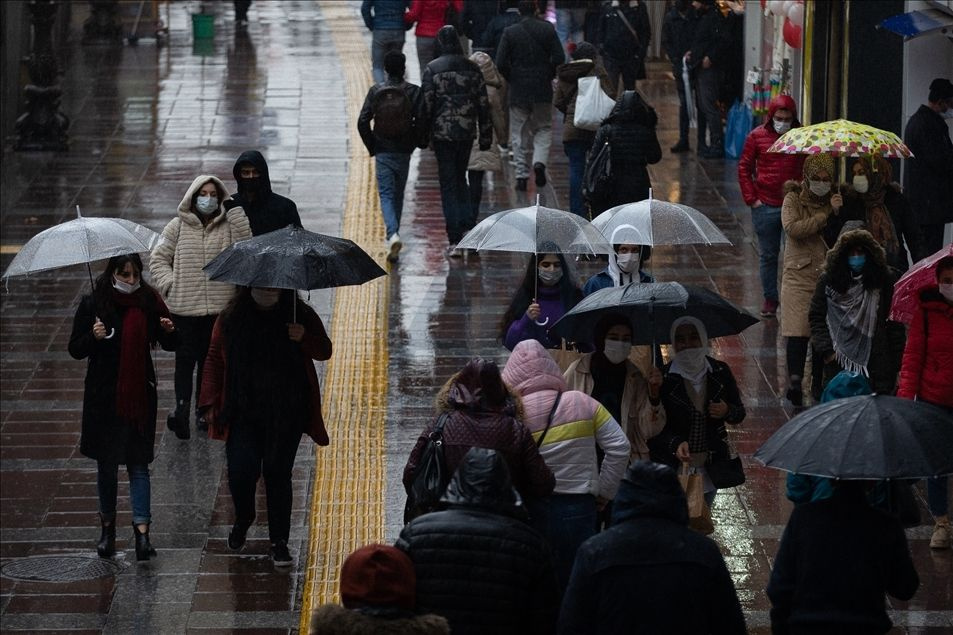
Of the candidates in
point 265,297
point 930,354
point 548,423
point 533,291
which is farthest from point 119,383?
point 930,354

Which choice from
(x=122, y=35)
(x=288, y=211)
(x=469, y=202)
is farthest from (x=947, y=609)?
(x=122, y=35)

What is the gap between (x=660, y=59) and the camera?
86.1 feet

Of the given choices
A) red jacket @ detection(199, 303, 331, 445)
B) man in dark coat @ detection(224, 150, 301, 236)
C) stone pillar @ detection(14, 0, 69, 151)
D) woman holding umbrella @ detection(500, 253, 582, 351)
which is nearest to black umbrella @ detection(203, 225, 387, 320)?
red jacket @ detection(199, 303, 331, 445)

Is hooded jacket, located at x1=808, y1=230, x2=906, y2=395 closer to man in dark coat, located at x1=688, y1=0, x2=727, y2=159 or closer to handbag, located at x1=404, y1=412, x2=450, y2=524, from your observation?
handbag, located at x1=404, y1=412, x2=450, y2=524

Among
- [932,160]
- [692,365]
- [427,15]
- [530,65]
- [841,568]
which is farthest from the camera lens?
[427,15]

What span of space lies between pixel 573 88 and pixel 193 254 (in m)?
5.86

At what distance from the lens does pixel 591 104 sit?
15453 millimetres

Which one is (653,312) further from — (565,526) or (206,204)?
(206,204)

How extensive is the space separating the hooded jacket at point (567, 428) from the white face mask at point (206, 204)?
3.62 m

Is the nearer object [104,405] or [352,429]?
[104,405]

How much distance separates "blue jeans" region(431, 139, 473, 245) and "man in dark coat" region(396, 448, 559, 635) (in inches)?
369

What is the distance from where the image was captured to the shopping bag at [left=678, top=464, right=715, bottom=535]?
824cm

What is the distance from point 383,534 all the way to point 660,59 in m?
17.5

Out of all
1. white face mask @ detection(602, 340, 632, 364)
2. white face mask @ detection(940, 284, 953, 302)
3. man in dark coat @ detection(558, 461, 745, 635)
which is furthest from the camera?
white face mask @ detection(940, 284, 953, 302)
